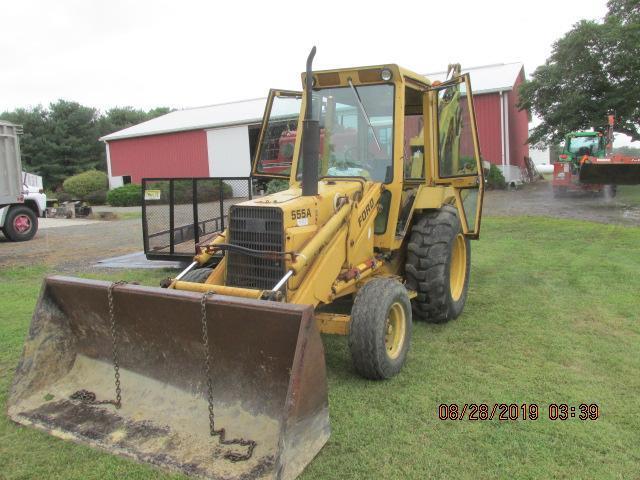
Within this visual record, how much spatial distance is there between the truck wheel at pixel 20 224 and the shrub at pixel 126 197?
12.1 m

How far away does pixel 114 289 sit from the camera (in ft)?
12.6

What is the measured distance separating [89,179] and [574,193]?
25.7 metres

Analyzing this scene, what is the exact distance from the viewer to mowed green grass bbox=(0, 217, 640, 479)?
3162mm

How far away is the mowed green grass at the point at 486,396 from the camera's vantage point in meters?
3.16

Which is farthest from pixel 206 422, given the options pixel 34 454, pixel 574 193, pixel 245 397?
pixel 574 193

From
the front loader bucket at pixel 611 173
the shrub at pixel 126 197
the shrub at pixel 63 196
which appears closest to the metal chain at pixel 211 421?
the front loader bucket at pixel 611 173

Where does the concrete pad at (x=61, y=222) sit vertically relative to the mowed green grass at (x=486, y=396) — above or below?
above

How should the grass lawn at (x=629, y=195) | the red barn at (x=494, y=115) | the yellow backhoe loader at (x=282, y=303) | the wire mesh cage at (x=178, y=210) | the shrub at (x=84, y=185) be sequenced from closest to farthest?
the yellow backhoe loader at (x=282, y=303) → the wire mesh cage at (x=178, y=210) → the grass lawn at (x=629, y=195) → the red barn at (x=494, y=115) → the shrub at (x=84, y=185)

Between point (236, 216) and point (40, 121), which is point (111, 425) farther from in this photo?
point (40, 121)

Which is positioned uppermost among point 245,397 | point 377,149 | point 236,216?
point 377,149

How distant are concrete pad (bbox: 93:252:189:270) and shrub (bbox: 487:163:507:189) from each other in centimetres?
1531

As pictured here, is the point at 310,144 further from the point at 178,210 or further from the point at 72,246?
the point at 72,246

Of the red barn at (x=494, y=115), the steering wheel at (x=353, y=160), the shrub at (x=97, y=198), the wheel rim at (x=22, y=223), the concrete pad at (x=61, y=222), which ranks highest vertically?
the red barn at (x=494, y=115)

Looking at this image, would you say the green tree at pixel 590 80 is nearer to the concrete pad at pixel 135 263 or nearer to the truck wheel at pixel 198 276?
the concrete pad at pixel 135 263
